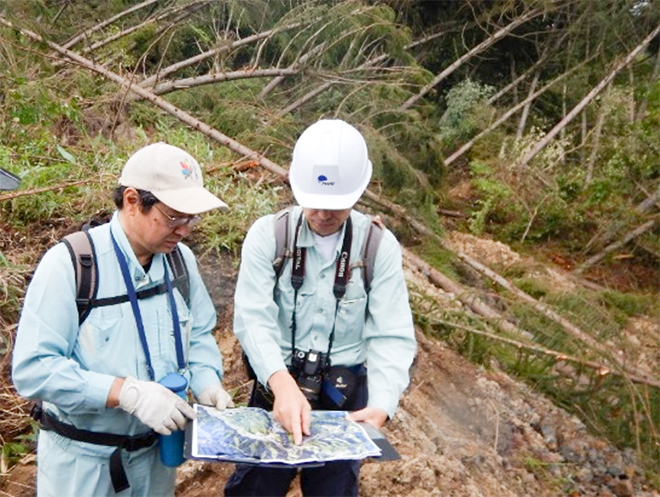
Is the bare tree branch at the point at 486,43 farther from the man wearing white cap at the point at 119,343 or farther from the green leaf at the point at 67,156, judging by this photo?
the man wearing white cap at the point at 119,343

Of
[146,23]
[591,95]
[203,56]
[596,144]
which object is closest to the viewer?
[203,56]

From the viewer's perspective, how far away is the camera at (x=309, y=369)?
210 cm

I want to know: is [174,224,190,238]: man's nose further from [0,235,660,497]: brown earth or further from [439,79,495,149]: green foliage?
[439,79,495,149]: green foliage

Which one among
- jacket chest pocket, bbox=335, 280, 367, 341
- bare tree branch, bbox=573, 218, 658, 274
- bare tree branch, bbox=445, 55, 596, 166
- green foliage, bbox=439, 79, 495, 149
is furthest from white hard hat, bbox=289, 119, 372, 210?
green foliage, bbox=439, 79, 495, 149

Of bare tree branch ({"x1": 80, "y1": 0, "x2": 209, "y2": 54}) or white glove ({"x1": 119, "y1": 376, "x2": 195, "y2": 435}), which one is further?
bare tree branch ({"x1": 80, "y1": 0, "x2": 209, "y2": 54})

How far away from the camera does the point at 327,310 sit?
2.06 meters

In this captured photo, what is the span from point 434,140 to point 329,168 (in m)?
4.77

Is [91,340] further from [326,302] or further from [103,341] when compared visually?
[326,302]

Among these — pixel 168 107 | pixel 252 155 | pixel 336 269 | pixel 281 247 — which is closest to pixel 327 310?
pixel 336 269

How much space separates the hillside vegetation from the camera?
85 centimetres

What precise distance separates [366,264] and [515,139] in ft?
31.8

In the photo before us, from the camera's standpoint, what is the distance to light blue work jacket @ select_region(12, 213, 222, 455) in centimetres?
167

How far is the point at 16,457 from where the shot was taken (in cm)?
315

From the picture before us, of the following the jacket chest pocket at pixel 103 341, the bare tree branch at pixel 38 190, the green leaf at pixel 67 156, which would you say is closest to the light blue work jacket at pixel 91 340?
the jacket chest pocket at pixel 103 341
